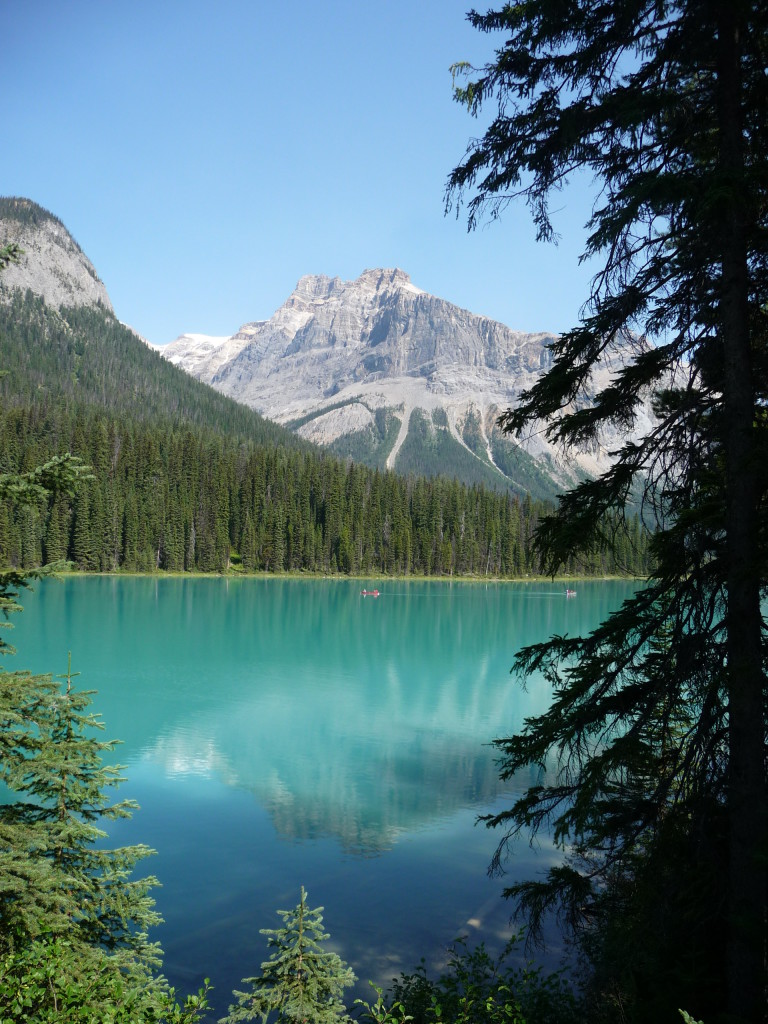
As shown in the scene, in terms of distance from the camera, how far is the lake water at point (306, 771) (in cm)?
1263

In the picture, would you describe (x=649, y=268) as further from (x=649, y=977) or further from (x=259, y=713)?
(x=259, y=713)

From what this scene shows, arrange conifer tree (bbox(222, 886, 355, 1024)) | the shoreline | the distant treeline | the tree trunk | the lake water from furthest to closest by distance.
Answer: the shoreline
the distant treeline
the lake water
conifer tree (bbox(222, 886, 355, 1024))
the tree trunk

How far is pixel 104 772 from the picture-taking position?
7.96 metres

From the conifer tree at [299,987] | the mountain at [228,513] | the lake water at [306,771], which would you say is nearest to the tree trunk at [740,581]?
the conifer tree at [299,987]

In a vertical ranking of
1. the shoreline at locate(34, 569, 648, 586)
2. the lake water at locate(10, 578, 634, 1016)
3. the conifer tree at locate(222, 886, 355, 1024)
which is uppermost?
the conifer tree at locate(222, 886, 355, 1024)

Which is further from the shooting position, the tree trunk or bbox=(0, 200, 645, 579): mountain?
bbox=(0, 200, 645, 579): mountain

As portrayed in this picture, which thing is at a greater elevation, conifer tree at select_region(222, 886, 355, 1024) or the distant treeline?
the distant treeline

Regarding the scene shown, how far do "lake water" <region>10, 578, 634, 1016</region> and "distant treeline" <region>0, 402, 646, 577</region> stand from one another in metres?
45.1

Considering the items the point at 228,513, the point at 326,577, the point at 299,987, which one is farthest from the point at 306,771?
the point at 228,513

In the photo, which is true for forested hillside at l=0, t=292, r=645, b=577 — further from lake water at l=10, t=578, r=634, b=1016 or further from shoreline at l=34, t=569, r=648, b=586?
lake water at l=10, t=578, r=634, b=1016

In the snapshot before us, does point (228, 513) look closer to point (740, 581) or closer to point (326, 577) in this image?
point (326, 577)

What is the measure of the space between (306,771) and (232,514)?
99.4m

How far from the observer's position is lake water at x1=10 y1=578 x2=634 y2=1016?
41.4 ft

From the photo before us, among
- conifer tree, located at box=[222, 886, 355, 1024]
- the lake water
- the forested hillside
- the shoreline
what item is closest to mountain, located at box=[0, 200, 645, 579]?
the forested hillside
